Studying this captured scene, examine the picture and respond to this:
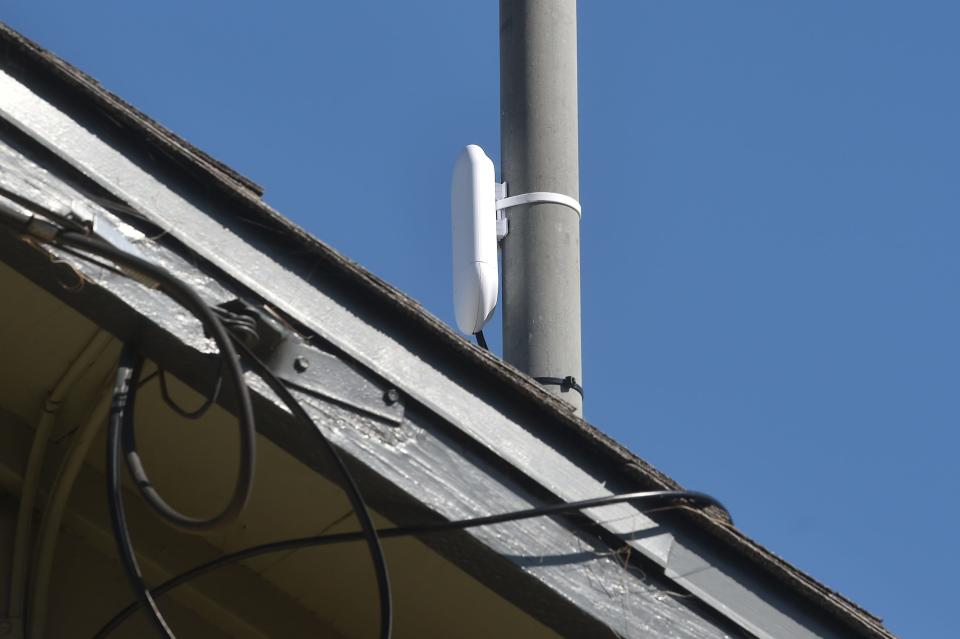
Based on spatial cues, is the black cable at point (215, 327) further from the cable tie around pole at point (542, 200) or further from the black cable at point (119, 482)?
the cable tie around pole at point (542, 200)

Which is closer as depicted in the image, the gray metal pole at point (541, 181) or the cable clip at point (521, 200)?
the gray metal pole at point (541, 181)

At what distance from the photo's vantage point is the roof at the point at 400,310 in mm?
2580

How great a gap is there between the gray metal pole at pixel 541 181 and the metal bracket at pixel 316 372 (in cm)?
214

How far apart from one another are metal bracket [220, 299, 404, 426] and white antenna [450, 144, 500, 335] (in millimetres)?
2706

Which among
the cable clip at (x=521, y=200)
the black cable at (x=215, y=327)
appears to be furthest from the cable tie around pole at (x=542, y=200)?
the black cable at (x=215, y=327)

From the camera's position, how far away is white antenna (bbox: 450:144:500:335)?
17.3ft

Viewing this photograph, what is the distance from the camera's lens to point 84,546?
3.22 meters

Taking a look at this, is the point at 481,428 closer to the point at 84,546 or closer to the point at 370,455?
the point at 370,455

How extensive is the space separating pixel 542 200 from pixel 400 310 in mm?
2459

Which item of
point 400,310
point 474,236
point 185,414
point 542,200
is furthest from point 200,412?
point 474,236

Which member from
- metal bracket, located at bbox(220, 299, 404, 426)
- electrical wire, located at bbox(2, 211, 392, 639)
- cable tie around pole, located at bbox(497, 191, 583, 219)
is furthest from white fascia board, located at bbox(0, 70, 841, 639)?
cable tie around pole, located at bbox(497, 191, 583, 219)

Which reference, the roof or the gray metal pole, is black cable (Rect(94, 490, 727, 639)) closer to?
the roof

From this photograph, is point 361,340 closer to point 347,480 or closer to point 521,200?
point 347,480

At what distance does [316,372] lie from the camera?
2.54 metres
